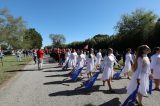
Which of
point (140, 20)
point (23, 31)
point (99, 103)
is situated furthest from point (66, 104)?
point (140, 20)

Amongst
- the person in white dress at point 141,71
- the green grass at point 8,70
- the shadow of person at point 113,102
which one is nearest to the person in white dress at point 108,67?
the shadow of person at point 113,102

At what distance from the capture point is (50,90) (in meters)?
14.0

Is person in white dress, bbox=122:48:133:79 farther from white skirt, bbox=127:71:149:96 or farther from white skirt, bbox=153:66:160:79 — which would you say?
white skirt, bbox=127:71:149:96

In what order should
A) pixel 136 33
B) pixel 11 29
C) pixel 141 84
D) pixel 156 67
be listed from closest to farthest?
pixel 141 84
pixel 156 67
pixel 136 33
pixel 11 29

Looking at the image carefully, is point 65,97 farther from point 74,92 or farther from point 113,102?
point 113,102

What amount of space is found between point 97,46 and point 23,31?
64.7 ft

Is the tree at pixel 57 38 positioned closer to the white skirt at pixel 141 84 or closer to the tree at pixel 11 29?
the tree at pixel 11 29

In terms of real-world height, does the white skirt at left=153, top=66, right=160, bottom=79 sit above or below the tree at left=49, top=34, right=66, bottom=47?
below

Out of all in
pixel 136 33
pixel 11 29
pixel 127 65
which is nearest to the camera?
pixel 127 65

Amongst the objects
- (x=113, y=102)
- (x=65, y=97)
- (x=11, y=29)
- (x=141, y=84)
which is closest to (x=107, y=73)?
(x=65, y=97)

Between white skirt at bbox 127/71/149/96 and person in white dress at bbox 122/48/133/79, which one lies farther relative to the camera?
person in white dress at bbox 122/48/133/79

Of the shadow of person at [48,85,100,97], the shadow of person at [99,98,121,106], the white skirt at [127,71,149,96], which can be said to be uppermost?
the white skirt at [127,71,149,96]

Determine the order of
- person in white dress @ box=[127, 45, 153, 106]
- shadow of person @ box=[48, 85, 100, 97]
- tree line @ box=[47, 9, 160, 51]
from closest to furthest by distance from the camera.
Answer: person in white dress @ box=[127, 45, 153, 106]
shadow of person @ box=[48, 85, 100, 97]
tree line @ box=[47, 9, 160, 51]

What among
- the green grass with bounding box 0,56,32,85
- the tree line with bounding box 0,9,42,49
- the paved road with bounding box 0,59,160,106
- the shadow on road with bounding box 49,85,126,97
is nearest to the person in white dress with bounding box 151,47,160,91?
the paved road with bounding box 0,59,160,106
